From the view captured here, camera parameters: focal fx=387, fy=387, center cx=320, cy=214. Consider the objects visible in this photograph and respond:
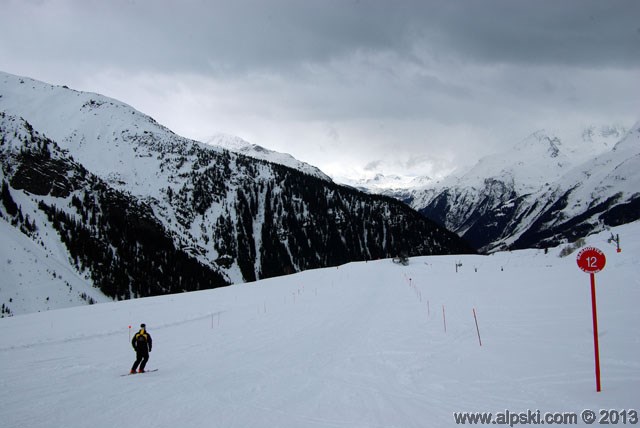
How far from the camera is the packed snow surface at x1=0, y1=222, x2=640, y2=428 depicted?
31.6 ft

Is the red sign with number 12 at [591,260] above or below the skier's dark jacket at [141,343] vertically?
above

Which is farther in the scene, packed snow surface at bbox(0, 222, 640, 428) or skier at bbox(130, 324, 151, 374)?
skier at bbox(130, 324, 151, 374)

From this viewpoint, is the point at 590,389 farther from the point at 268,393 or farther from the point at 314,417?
the point at 268,393

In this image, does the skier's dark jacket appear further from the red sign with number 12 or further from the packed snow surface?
the red sign with number 12

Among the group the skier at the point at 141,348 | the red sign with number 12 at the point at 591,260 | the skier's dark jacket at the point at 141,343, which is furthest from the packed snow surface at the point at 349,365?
the red sign with number 12 at the point at 591,260

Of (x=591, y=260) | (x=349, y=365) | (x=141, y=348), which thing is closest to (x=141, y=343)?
(x=141, y=348)

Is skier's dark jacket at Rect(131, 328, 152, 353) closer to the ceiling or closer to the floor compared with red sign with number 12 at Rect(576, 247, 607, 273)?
closer to the floor

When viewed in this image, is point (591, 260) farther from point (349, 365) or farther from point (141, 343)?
point (141, 343)

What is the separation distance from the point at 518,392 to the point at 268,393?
22.6 ft

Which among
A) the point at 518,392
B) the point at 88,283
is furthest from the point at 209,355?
the point at 88,283

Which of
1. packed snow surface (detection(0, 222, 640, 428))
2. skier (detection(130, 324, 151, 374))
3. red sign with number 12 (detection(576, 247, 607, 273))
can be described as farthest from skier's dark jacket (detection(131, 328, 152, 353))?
red sign with number 12 (detection(576, 247, 607, 273))

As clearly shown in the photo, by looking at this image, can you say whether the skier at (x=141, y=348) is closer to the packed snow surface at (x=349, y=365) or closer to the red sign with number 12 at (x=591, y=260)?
the packed snow surface at (x=349, y=365)

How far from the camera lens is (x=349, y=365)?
1448 cm

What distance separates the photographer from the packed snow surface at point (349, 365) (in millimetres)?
9625
